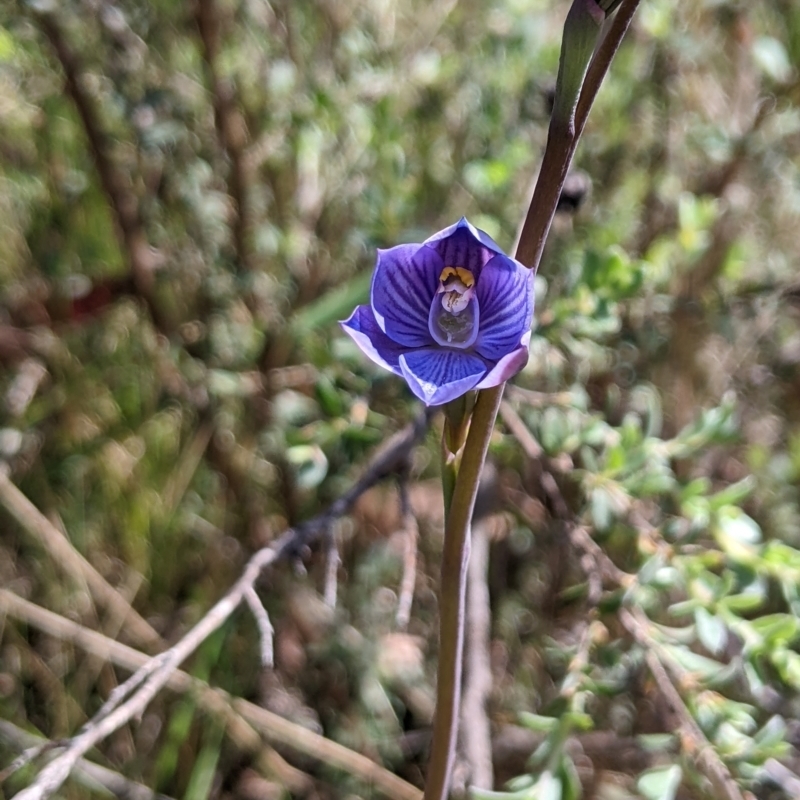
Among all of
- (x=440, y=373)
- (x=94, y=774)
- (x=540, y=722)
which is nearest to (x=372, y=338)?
(x=440, y=373)

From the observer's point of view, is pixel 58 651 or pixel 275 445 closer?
pixel 275 445

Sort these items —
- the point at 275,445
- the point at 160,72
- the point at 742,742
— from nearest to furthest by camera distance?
1. the point at 742,742
2. the point at 275,445
3. the point at 160,72

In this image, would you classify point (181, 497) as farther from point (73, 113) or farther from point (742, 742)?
point (742, 742)

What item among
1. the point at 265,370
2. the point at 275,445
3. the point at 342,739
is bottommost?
the point at 342,739

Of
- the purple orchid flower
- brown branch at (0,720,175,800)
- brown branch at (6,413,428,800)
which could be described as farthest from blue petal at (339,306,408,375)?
brown branch at (0,720,175,800)

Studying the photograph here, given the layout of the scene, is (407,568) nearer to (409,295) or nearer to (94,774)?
(409,295)

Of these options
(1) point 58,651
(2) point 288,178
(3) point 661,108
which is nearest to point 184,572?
(1) point 58,651
